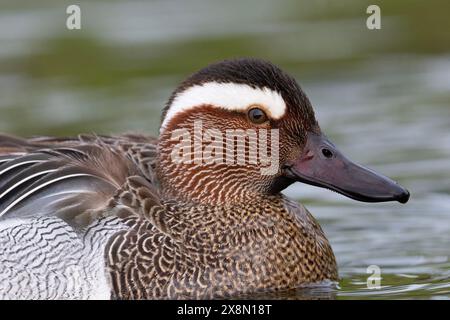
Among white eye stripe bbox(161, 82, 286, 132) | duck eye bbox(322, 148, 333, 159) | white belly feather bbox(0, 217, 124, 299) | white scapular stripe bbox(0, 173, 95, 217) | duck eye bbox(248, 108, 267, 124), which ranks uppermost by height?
white eye stripe bbox(161, 82, 286, 132)

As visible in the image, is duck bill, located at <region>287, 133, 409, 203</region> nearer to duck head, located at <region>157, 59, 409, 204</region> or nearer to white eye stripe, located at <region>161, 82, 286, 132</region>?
duck head, located at <region>157, 59, 409, 204</region>

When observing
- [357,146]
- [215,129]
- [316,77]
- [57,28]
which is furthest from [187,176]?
[57,28]

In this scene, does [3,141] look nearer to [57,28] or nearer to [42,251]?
[42,251]

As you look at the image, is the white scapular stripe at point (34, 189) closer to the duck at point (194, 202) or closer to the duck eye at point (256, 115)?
the duck at point (194, 202)

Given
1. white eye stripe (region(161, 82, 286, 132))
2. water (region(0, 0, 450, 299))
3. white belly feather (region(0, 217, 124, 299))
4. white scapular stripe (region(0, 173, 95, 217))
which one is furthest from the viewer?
water (region(0, 0, 450, 299))

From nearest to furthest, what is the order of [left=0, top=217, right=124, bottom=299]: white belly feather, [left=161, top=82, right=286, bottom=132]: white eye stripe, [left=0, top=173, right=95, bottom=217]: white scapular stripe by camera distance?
[left=0, top=217, right=124, bottom=299]: white belly feather
[left=161, top=82, right=286, bottom=132]: white eye stripe
[left=0, top=173, right=95, bottom=217]: white scapular stripe

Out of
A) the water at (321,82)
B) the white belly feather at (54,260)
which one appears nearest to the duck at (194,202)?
the white belly feather at (54,260)

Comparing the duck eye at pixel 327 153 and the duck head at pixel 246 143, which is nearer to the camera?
the duck head at pixel 246 143

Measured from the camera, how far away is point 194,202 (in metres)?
9.41

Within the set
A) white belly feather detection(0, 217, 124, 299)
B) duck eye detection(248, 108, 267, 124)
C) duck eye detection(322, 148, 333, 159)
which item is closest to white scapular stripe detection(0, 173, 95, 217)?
white belly feather detection(0, 217, 124, 299)

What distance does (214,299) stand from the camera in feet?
29.6

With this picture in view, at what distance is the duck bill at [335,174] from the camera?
29.9ft

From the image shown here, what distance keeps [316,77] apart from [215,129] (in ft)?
21.9

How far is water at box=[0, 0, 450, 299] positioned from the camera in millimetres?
10594
